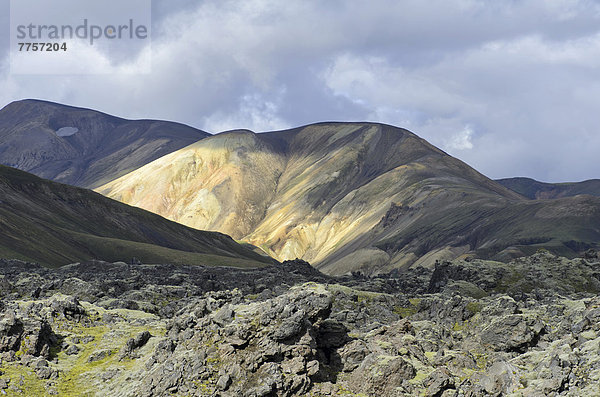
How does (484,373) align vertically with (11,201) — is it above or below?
below

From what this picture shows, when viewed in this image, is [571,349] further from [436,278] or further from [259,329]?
[436,278]

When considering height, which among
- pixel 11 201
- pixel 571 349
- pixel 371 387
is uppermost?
pixel 11 201

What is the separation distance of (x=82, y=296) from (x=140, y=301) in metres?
6.51

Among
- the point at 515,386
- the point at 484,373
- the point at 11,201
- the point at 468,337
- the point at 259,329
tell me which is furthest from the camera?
the point at 11,201

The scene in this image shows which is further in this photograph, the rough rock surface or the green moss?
the green moss

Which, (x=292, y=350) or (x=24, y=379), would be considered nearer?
(x=292, y=350)

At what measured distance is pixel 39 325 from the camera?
52.7 m

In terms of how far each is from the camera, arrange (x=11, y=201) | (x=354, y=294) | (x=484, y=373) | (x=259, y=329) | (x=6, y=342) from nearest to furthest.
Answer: (x=484, y=373) < (x=259, y=329) < (x=6, y=342) < (x=354, y=294) < (x=11, y=201)

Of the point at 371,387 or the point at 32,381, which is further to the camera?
the point at 32,381

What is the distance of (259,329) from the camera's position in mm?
45188

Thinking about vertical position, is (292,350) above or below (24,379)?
above

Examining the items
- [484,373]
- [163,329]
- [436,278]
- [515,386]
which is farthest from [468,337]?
[436,278]

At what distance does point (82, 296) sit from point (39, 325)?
76.2 feet

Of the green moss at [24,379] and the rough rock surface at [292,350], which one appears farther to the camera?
the green moss at [24,379]
